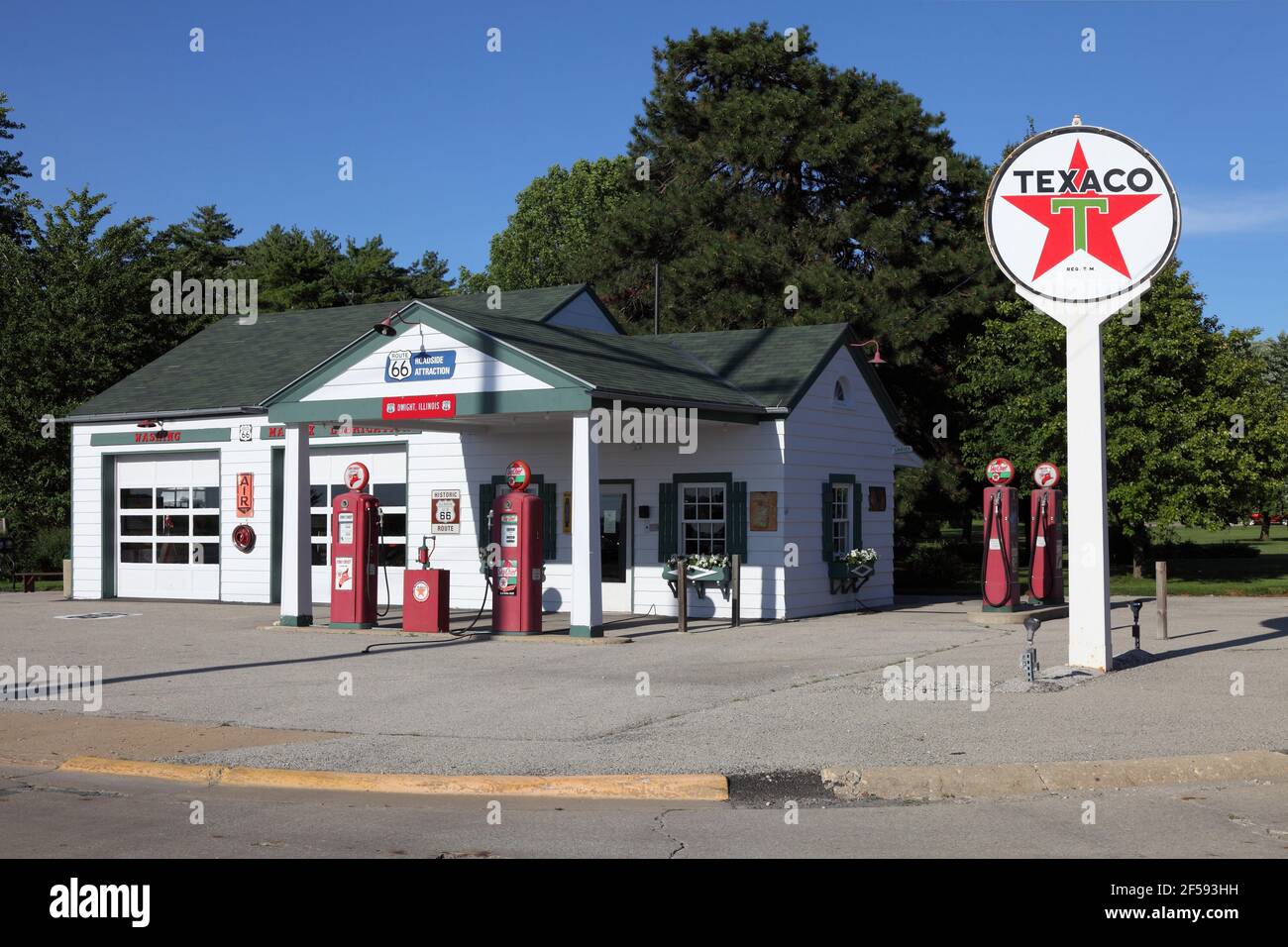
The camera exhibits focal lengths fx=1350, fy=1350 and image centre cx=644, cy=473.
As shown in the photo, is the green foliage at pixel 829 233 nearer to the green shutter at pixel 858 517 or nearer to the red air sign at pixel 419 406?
the green shutter at pixel 858 517

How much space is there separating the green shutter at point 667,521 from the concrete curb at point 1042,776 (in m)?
13.3

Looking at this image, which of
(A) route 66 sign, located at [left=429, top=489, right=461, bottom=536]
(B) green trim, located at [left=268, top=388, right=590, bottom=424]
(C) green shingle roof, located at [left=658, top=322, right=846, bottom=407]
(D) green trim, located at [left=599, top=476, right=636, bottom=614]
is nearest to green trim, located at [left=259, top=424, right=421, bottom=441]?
(A) route 66 sign, located at [left=429, top=489, right=461, bottom=536]

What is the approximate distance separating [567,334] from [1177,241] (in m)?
10.5

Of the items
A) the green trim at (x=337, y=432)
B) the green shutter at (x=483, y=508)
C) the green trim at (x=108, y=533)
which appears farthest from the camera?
the green trim at (x=108, y=533)

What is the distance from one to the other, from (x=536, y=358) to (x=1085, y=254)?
24.6 ft

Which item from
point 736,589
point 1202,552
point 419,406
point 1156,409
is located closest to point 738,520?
point 736,589

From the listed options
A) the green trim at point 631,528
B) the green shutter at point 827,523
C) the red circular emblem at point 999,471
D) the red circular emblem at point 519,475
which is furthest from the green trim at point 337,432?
the red circular emblem at point 999,471

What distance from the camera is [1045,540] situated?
2264 centimetres

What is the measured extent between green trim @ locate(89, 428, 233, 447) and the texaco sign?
16.5m

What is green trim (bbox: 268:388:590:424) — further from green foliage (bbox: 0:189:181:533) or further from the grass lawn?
green foliage (bbox: 0:189:181:533)

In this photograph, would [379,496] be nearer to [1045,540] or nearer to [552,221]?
[1045,540]

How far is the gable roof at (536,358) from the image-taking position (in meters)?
19.6

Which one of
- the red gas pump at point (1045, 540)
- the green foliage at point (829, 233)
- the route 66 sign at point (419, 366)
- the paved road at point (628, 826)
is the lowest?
the paved road at point (628, 826)

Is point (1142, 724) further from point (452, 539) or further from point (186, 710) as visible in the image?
point (452, 539)
